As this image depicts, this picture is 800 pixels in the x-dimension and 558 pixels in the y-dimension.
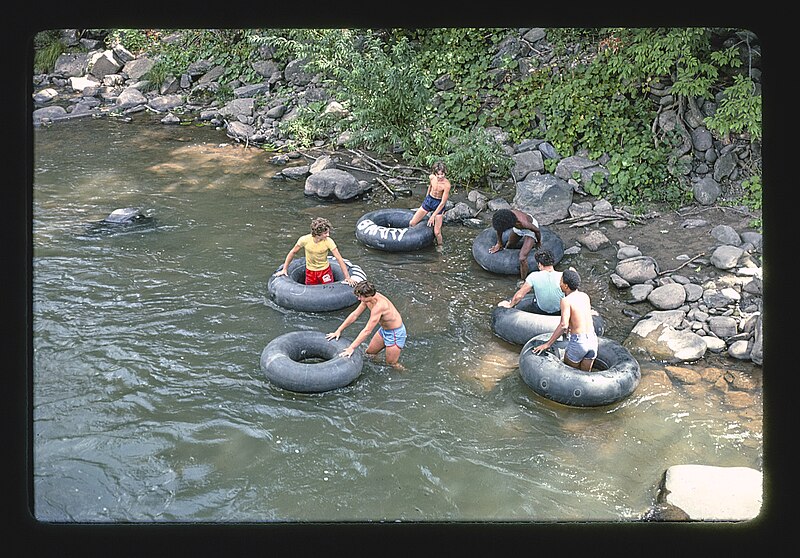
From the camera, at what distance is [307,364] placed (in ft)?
27.1

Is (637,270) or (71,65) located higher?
(637,270)

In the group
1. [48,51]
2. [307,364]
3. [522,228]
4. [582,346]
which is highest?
[522,228]

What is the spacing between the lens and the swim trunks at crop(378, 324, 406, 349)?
8.68 m

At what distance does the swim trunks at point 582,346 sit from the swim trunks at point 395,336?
1808 mm

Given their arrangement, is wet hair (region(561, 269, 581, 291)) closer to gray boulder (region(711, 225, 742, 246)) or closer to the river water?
the river water

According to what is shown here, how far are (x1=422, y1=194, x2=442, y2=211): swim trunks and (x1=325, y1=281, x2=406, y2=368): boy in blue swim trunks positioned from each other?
3.48 meters

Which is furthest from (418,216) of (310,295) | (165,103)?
(165,103)

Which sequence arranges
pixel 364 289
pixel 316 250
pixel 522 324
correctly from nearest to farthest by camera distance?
pixel 364 289 < pixel 522 324 < pixel 316 250

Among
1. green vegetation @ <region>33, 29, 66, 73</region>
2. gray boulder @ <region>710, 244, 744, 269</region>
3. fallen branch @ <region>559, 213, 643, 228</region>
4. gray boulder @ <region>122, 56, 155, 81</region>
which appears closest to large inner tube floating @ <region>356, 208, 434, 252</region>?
fallen branch @ <region>559, 213, 643, 228</region>

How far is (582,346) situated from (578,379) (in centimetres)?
42

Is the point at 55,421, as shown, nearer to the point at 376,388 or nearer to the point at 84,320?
the point at 84,320

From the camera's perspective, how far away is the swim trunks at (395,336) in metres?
Answer: 8.68

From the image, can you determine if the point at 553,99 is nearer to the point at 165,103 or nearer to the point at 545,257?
the point at 545,257

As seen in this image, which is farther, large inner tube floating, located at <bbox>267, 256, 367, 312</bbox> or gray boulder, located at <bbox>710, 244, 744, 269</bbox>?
gray boulder, located at <bbox>710, 244, 744, 269</bbox>
